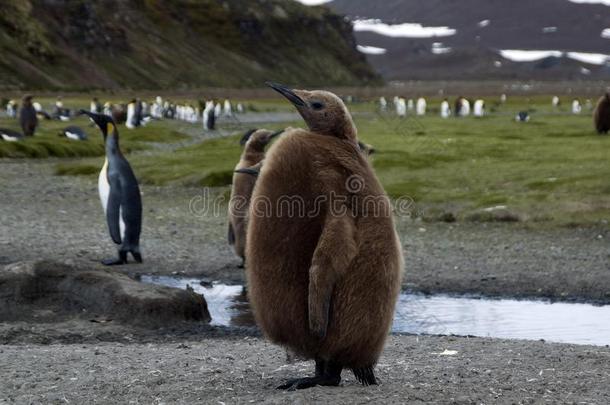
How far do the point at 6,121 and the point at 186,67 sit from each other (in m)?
84.3

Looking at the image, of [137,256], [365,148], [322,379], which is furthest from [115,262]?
[322,379]

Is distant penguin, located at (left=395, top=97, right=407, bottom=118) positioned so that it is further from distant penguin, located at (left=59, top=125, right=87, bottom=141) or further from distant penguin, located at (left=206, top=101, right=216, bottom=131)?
distant penguin, located at (left=59, top=125, right=87, bottom=141)

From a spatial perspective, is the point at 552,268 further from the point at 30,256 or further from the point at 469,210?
the point at 30,256

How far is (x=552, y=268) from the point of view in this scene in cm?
1183

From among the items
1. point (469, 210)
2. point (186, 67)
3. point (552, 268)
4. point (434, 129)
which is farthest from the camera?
point (186, 67)

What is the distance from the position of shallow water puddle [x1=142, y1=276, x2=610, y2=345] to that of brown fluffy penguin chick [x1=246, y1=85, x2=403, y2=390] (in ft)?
12.4

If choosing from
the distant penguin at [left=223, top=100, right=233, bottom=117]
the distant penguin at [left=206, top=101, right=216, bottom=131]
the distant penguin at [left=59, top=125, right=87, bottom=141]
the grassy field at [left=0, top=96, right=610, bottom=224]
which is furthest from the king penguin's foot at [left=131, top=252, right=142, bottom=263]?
the distant penguin at [left=223, top=100, right=233, bottom=117]

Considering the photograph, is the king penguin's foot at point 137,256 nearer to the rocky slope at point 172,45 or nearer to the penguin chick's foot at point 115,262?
the penguin chick's foot at point 115,262

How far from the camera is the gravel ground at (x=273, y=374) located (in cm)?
505

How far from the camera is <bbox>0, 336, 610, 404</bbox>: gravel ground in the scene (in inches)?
199

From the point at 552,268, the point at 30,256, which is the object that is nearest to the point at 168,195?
the point at 30,256

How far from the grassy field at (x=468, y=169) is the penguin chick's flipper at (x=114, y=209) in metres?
5.68

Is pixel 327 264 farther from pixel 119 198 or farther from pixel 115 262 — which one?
pixel 119 198

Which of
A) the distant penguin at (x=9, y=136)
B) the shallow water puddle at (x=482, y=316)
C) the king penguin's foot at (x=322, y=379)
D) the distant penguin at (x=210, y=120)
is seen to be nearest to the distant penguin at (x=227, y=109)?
the distant penguin at (x=210, y=120)
